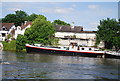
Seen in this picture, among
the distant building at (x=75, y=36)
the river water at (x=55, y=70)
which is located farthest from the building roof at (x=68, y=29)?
the river water at (x=55, y=70)

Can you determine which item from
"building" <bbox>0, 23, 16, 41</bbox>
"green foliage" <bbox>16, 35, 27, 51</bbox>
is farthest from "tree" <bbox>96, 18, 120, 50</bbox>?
"building" <bbox>0, 23, 16, 41</bbox>

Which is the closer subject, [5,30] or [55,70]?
[55,70]

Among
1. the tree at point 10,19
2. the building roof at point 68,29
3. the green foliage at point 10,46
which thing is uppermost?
the tree at point 10,19

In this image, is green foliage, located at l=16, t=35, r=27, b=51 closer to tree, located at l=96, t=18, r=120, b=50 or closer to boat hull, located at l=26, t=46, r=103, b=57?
boat hull, located at l=26, t=46, r=103, b=57

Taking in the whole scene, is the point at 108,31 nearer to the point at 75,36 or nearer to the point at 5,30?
the point at 75,36

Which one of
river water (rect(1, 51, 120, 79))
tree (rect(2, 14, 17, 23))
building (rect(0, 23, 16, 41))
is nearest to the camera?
river water (rect(1, 51, 120, 79))

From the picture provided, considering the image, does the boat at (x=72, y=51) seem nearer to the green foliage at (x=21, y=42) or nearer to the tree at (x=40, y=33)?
the tree at (x=40, y=33)

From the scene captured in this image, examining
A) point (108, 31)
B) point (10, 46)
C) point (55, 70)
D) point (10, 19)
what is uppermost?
point (10, 19)

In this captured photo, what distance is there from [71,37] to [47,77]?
7428 cm

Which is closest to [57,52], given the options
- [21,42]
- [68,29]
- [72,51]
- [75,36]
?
[72,51]

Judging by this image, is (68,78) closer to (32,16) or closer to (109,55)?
(109,55)

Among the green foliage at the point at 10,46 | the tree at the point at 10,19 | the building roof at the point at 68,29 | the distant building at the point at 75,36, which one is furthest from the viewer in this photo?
the tree at the point at 10,19

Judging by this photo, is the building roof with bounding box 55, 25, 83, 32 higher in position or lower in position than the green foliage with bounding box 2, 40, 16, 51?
higher

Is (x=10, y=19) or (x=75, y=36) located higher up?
(x=10, y=19)
